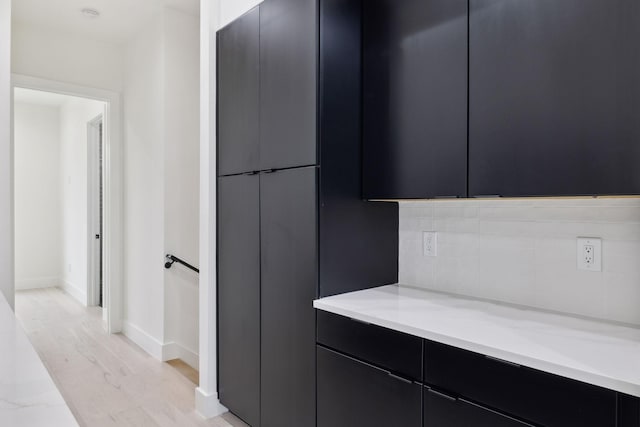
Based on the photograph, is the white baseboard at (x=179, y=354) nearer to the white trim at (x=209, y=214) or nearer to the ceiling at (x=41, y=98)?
the white trim at (x=209, y=214)

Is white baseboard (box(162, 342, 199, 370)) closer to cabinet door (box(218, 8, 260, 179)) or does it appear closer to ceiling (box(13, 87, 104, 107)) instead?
cabinet door (box(218, 8, 260, 179))

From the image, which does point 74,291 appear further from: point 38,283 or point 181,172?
point 181,172

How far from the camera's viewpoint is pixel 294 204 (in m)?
1.95

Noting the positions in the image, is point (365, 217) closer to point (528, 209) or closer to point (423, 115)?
point (423, 115)

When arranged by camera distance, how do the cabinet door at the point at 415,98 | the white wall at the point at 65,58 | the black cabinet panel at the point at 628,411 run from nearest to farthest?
the black cabinet panel at the point at 628,411 → the cabinet door at the point at 415,98 → the white wall at the point at 65,58

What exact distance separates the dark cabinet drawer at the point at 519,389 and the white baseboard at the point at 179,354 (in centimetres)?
251

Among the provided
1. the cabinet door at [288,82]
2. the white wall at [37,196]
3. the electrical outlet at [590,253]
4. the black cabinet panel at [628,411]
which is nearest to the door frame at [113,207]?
the cabinet door at [288,82]

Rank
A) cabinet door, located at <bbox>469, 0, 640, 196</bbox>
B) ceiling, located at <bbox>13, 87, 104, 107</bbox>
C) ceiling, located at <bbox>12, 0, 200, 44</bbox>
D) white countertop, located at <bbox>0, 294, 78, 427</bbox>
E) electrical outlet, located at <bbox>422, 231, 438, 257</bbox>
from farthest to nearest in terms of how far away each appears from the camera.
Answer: ceiling, located at <bbox>13, 87, 104, 107</bbox> → ceiling, located at <bbox>12, 0, 200, 44</bbox> → electrical outlet, located at <bbox>422, 231, 438, 257</bbox> → cabinet door, located at <bbox>469, 0, 640, 196</bbox> → white countertop, located at <bbox>0, 294, 78, 427</bbox>

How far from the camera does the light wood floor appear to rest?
2.51 metres

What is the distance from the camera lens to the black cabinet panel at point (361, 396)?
4.82ft

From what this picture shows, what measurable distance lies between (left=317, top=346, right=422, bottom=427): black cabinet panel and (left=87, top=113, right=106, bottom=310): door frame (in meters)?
4.33

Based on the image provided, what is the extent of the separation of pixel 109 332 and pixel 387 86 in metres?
3.67

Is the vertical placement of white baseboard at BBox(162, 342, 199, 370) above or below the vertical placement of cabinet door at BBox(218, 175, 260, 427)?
below

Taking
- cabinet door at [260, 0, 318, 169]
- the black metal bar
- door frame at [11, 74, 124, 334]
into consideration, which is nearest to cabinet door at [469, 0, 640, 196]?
cabinet door at [260, 0, 318, 169]
